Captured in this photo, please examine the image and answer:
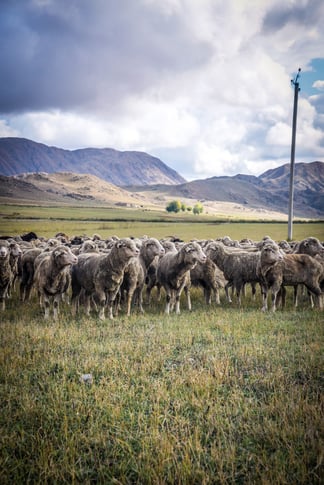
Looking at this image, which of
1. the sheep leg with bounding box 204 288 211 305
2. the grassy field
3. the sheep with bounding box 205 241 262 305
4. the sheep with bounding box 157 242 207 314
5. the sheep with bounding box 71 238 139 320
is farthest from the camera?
the grassy field

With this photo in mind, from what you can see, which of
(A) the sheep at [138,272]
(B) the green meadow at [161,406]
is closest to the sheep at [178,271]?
(A) the sheep at [138,272]

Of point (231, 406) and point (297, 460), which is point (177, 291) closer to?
point (231, 406)

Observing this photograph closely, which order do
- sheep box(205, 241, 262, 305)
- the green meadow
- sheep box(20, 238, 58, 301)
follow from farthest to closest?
sheep box(20, 238, 58, 301), sheep box(205, 241, 262, 305), the green meadow

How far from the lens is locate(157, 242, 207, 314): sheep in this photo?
1161cm

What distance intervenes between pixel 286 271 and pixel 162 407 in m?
8.38

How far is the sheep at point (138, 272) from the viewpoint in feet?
38.3

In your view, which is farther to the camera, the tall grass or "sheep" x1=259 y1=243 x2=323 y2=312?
→ "sheep" x1=259 y1=243 x2=323 y2=312

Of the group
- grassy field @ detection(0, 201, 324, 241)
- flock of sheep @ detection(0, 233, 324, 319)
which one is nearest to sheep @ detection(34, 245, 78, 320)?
flock of sheep @ detection(0, 233, 324, 319)

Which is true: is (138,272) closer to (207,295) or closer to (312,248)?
(207,295)

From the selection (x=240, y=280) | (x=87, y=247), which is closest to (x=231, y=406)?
(x=240, y=280)

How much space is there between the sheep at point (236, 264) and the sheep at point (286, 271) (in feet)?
4.24

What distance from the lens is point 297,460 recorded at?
3752 mm

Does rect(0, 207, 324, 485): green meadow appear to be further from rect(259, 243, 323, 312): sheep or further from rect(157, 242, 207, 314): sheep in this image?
rect(157, 242, 207, 314): sheep

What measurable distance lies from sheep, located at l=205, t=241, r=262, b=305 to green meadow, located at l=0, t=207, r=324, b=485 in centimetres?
485
